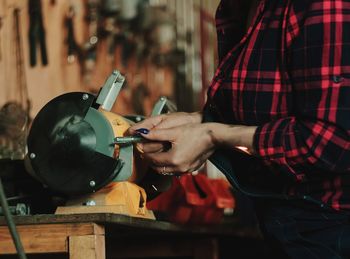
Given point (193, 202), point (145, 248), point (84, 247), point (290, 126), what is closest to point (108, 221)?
point (84, 247)

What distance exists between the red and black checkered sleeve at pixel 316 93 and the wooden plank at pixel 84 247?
1.28 ft

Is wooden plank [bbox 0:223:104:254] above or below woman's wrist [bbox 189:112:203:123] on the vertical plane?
below

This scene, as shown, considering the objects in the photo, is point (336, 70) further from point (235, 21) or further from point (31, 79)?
point (31, 79)

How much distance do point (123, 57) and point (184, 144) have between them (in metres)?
1.85

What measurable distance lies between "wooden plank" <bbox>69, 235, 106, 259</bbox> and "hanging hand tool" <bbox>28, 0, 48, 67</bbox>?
161 centimetres

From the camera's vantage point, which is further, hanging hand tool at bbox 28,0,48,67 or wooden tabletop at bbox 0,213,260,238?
hanging hand tool at bbox 28,0,48,67

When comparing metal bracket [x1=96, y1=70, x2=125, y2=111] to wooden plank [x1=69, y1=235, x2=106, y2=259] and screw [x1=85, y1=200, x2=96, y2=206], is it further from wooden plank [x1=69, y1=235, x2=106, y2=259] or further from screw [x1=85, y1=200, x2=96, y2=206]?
wooden plank [x1=69, y1=235, x2=106, y2=259]

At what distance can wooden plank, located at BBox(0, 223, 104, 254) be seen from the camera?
6.22ft

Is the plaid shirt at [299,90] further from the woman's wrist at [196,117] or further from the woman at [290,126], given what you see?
the woman's wrist at [196,117]

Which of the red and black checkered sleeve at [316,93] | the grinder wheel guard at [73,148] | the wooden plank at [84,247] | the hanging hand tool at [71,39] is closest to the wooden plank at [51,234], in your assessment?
the wooden plank at [84,247]

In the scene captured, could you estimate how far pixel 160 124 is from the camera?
2014 mm

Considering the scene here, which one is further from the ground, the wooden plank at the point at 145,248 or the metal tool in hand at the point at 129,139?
the metal tool in hand at the point at 129,139

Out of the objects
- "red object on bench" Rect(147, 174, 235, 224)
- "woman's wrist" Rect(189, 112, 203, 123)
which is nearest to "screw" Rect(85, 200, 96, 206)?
"woman's wrist" Rect(189, 112, 203, 123)

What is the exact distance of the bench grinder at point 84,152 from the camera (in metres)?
1.97
